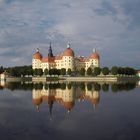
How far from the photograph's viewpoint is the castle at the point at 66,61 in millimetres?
75875

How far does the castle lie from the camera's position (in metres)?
75.9

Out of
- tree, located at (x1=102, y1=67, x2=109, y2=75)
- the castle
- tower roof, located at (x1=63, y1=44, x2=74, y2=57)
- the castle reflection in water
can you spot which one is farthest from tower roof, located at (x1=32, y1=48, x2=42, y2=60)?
the castle reflection in water

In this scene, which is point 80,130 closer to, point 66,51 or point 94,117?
point 94,117

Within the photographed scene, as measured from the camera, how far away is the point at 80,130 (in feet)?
30.6

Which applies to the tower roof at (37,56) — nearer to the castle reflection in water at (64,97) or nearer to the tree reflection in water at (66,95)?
the tree reflection in water at (66,95)

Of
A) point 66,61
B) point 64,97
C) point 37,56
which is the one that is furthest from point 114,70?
point 64,97

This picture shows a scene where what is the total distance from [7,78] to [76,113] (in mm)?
58888

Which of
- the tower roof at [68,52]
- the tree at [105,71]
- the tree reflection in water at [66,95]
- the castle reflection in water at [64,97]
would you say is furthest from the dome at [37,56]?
the castle reflection in water at [64,97]

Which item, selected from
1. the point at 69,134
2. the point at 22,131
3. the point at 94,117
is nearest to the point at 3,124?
the point at 22,131

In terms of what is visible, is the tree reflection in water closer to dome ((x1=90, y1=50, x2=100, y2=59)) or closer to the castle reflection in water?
the castle reflection in water

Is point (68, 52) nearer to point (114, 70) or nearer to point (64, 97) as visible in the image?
point (114, 70)

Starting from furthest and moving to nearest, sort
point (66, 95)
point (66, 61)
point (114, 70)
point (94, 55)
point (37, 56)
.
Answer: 1. point (37, 56)
2. point (94, 55)
3. point (66, 61)
4. point (114, 70)
5. point (66, 95)

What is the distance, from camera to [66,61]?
75.7m

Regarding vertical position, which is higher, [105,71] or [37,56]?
[37,56]
